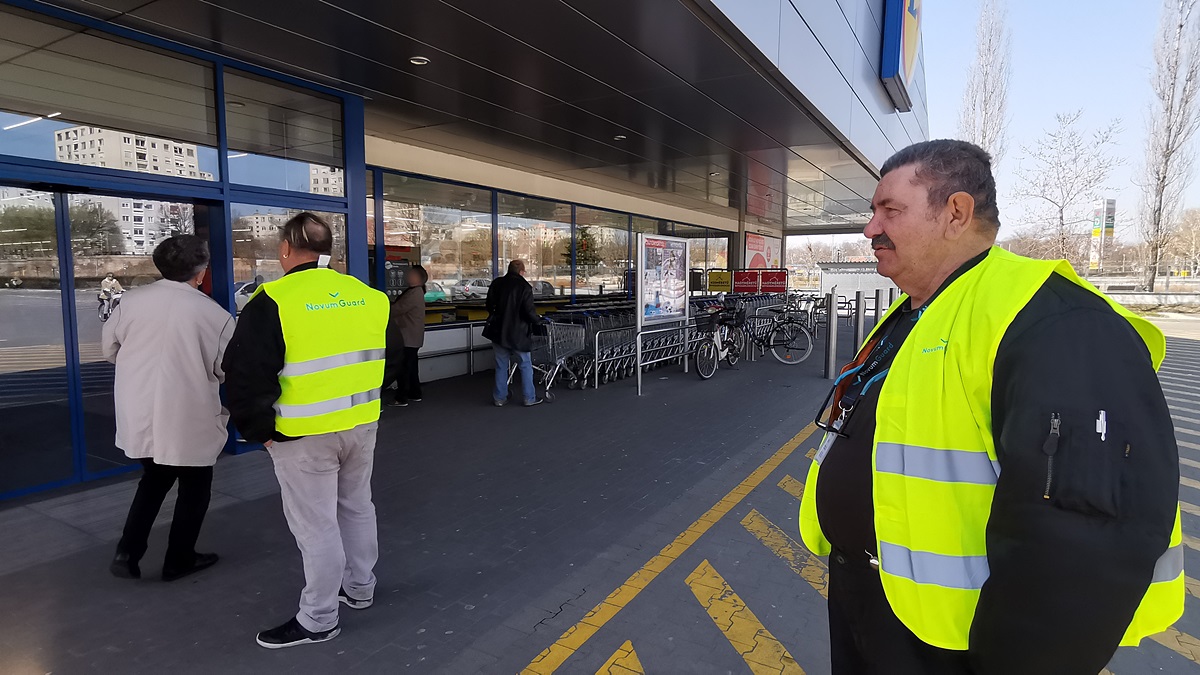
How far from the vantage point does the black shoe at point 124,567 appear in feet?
11.5

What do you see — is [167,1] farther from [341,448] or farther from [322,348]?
[341,448]

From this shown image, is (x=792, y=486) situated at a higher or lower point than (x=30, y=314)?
lower

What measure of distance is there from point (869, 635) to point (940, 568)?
0.39 m

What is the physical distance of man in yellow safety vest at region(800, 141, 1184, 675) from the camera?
3.32ft

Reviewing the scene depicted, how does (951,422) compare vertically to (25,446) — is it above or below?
above

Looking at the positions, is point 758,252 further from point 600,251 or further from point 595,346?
point 595,346

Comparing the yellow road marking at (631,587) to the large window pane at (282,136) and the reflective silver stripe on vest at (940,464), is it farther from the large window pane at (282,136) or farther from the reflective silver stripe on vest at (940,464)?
the large window pane at (282,136)

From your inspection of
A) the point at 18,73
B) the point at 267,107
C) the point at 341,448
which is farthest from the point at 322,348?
the point at 267,107

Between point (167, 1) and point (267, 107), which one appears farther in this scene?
point (267, 107)

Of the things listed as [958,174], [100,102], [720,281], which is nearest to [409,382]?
[100,102]

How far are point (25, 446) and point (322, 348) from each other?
476cm

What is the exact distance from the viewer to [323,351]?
2855 millimetres

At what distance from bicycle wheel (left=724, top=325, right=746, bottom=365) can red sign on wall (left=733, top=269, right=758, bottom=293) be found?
222 inches

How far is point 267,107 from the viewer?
6172 millimetres
